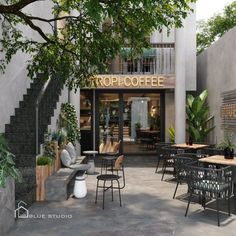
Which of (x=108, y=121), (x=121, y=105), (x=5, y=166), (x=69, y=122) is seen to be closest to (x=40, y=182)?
(x=5, y=166)

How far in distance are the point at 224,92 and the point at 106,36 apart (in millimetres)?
4327

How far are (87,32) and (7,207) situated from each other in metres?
3.86

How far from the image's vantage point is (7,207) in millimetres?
4578

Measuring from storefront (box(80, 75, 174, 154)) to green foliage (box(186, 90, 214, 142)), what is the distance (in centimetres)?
244

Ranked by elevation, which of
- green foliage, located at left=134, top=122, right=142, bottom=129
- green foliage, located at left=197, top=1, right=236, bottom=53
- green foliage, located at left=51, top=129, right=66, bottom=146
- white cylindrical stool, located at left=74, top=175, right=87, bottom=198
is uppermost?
green foliage, located at left=197, top=1, right=236, bottom=53

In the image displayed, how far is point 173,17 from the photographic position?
5.96 m

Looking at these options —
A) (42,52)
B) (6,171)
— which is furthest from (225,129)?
→ (6,171)

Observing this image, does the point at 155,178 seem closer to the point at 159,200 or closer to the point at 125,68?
the point at 159,200

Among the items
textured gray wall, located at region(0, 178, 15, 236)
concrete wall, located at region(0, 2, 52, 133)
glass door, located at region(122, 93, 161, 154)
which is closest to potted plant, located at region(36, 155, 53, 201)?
textured gray wall, located at region(0, 178, 15, 236)

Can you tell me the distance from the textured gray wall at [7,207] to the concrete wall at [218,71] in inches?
243

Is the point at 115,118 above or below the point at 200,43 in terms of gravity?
below

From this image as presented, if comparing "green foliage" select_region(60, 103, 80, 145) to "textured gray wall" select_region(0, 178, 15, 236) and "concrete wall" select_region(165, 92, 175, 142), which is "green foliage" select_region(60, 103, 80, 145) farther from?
"concrete wall" select_region(165, 92, 175, 142)

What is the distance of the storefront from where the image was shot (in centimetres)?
1284

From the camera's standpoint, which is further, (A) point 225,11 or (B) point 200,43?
(B) point 200,43
